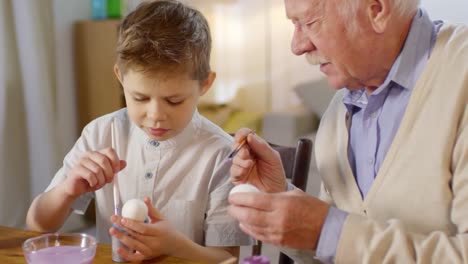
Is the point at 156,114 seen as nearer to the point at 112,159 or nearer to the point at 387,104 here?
the point at 112,159

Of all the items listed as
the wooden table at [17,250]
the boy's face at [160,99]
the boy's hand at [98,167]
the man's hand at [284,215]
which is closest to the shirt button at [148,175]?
the boy's face at [160,99]

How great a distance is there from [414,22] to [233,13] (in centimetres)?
364

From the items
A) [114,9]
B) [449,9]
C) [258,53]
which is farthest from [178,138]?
[258,53]

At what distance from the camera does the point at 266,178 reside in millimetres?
1377

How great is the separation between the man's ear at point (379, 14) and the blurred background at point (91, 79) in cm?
250

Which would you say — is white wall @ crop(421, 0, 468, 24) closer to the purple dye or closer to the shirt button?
the shirt button

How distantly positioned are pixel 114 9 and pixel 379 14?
294cm

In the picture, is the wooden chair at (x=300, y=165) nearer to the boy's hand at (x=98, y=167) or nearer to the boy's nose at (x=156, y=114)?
the boy's nose at (x=156, y=114)

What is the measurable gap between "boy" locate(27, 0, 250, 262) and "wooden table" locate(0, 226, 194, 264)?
132 mm

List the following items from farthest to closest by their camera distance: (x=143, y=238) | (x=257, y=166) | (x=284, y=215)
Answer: (x=257, y=166) < (x=143, y=238) < (x=284, y=215)

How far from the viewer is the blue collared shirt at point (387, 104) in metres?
1.22

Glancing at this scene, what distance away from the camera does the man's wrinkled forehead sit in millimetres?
1220

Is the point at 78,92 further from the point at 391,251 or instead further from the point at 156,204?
the point at 391,251

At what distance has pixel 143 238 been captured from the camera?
1.13 m
